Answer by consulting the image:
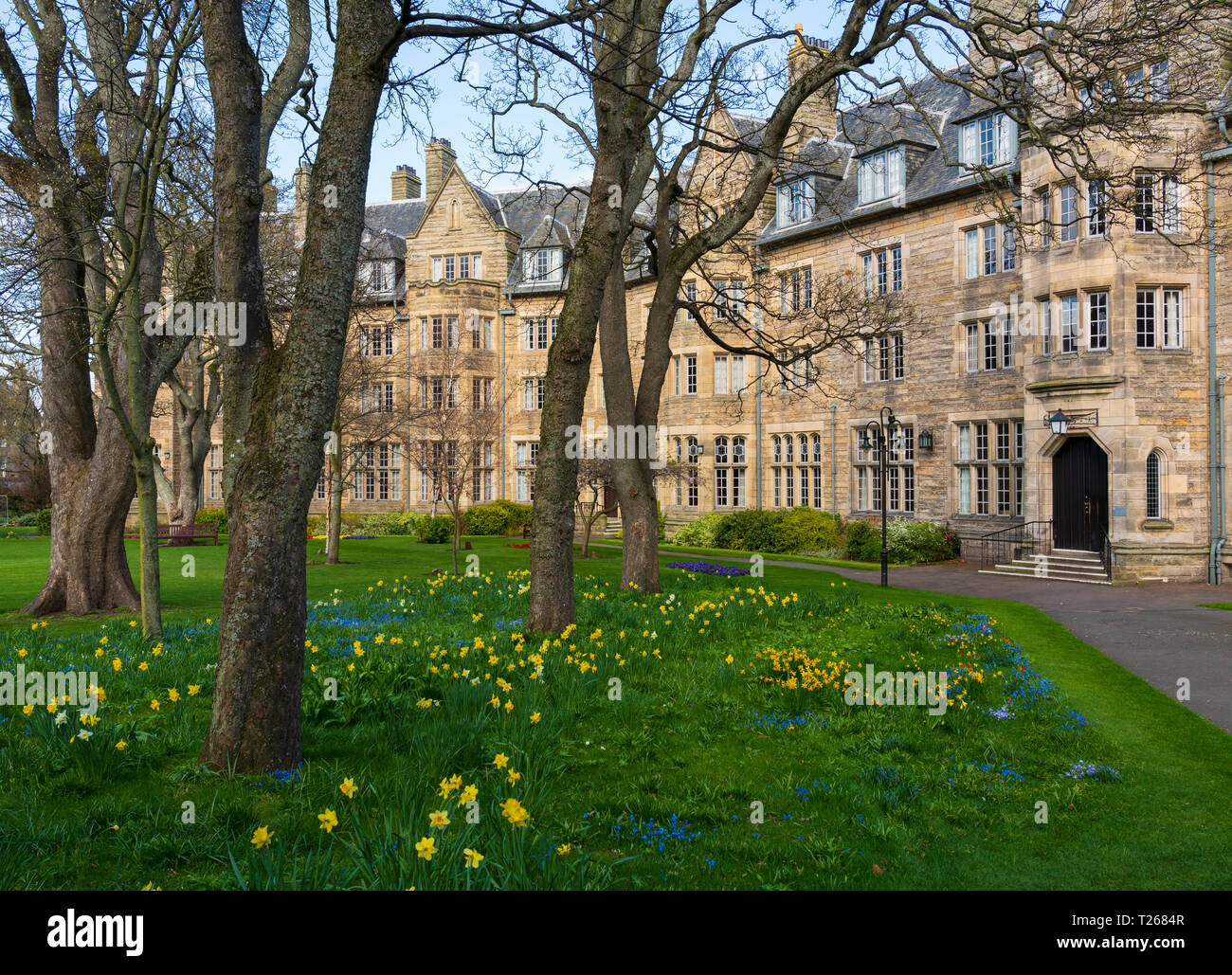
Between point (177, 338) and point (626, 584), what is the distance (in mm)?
7509

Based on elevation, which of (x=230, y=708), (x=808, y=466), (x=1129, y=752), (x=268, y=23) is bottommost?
(x=1129, y=752)

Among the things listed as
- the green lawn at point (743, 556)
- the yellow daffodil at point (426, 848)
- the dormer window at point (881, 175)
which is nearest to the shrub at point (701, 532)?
the green lawn at point (743, 556)

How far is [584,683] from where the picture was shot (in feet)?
24.2

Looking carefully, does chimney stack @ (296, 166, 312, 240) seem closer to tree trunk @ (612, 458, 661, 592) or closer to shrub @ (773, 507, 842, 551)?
tree trunk @ (612, 458, 661, 592)

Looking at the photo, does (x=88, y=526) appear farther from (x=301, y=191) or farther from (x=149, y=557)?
(x=301, y=191)

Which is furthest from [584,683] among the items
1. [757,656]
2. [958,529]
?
[958,529]

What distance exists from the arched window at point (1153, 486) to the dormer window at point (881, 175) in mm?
11648

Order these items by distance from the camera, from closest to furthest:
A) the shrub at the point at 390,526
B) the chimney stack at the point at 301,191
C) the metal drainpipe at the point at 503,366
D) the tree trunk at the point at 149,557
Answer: the tree trunk at the point at 149,557 < the chimney stack at the point at 301,191 < the shrub at the point at 390,526 < the metal drainpipe at the point at 503,366

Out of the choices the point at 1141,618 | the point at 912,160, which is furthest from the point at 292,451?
the point at 912,160

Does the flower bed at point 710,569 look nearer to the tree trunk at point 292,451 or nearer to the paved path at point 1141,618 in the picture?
the paved path at point 1141,618

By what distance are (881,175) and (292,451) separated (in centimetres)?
2820

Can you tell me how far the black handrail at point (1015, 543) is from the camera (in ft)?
78.7

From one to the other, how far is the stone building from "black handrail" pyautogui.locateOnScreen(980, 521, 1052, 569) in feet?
0.25
